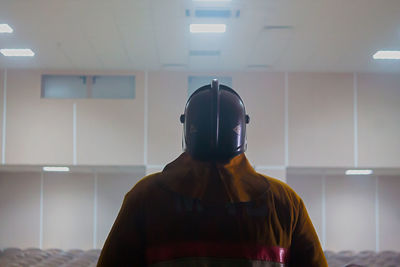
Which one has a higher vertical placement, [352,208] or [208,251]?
[208,251]

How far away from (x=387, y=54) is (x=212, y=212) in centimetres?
442

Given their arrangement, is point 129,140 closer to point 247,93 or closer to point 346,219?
point 247,93

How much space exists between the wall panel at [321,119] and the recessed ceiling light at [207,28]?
1.72m

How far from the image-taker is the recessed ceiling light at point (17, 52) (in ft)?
14.5

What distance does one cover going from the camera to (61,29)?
3.76m

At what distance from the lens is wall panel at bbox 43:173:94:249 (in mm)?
6133

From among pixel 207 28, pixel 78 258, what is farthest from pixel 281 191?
pixel 78 258

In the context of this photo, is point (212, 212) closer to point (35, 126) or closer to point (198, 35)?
point (198, 35)

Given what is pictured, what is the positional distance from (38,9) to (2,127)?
2.31 metres

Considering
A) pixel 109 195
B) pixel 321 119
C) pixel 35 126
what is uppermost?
pixel 321 119

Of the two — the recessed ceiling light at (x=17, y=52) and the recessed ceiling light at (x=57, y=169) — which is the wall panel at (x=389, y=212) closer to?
the recessed ceiling light at (x=57, y=169)

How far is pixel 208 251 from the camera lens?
0.82m

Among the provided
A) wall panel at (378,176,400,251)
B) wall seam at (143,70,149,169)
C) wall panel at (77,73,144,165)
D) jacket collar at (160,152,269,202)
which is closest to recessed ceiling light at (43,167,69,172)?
wall panel at (77,73,144,165)

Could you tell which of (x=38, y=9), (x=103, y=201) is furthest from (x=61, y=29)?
(x=103, y=201)
